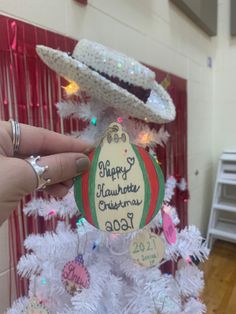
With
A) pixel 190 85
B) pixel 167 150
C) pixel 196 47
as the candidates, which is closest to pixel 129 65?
pixel 167 150

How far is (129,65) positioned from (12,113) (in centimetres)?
40

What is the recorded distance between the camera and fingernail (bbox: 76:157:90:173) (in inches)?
23.0

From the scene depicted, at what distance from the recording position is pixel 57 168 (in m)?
0.54

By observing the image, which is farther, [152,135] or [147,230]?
[152,135]

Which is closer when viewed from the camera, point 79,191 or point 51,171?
point 51,171

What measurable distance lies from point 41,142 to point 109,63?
0.93 ft

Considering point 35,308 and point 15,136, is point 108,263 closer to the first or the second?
point 35,308

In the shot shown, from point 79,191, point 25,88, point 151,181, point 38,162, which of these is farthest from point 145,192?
point 25,88

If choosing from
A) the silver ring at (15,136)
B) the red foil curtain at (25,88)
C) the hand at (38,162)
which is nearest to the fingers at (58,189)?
the hand at (38,162)

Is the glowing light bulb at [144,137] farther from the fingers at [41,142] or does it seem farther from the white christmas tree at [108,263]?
the fingers at [41,142]

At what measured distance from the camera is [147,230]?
0.76 metres

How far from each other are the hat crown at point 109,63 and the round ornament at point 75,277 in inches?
18.2

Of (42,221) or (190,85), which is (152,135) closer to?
(42,221)

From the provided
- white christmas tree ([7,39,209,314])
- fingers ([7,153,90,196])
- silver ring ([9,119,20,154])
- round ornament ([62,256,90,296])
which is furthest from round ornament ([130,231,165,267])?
silver ring ([9,119,20,154])
